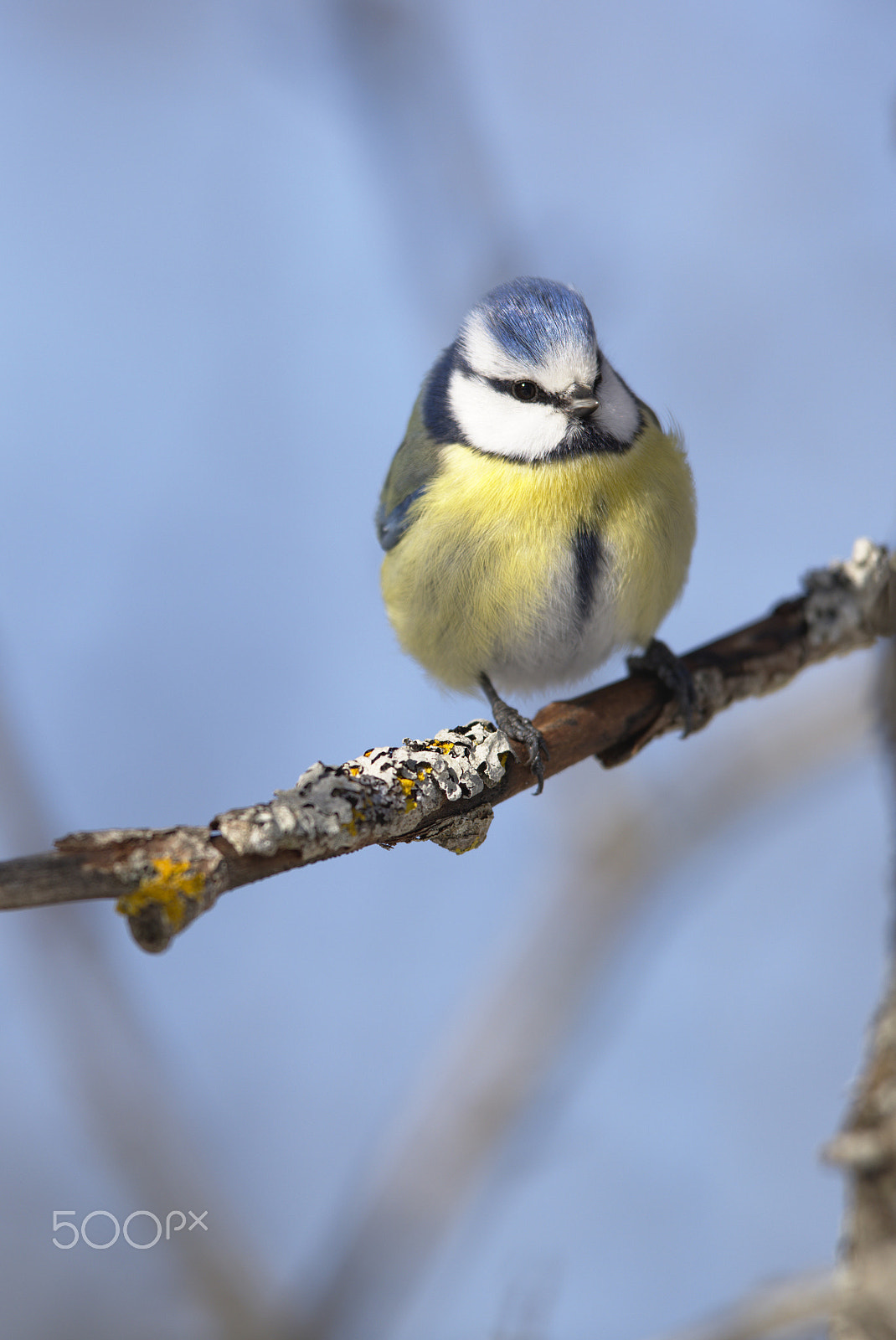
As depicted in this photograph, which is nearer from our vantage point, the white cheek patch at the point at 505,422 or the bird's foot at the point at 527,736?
the bird's foot at the point at 527,736

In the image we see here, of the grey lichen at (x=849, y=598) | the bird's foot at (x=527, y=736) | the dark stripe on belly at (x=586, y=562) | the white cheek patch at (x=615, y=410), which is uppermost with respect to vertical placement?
the white cheek patch at (x=615, y=410)

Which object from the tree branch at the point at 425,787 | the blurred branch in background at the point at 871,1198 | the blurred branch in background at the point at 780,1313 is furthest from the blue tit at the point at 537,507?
the blurred branch in background at the point at 780,1313

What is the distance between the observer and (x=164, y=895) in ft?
3.00

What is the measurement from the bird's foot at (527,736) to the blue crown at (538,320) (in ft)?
2.04

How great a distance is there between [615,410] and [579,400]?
114 mm

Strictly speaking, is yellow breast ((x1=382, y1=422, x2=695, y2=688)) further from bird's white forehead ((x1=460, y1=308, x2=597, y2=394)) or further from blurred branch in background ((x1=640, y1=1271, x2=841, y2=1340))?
blurred branch in background ((x1=640, y1=1271, x2=841, y2=1340))

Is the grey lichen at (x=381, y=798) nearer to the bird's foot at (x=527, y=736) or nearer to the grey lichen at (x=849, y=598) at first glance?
the bird's foot at (x=527, y=736)

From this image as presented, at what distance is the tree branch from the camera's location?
917 millimetres

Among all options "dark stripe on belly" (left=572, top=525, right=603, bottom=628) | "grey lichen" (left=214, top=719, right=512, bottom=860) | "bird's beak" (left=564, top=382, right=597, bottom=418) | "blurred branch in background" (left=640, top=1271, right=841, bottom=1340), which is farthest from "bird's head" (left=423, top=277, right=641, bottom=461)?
"blurred branch in background" (left=640, top=1271, right=841, bottom=1340)

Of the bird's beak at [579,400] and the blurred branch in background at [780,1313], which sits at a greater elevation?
the bird's beak at [579,400]

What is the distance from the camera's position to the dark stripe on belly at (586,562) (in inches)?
70.7

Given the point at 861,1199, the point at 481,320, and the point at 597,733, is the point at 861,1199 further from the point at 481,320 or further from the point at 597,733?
the point at 481,320

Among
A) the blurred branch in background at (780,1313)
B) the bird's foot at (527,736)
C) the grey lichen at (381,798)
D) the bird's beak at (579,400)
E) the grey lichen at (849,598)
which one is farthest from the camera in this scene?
the grey lichen at (849,598)

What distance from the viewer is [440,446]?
198cm
